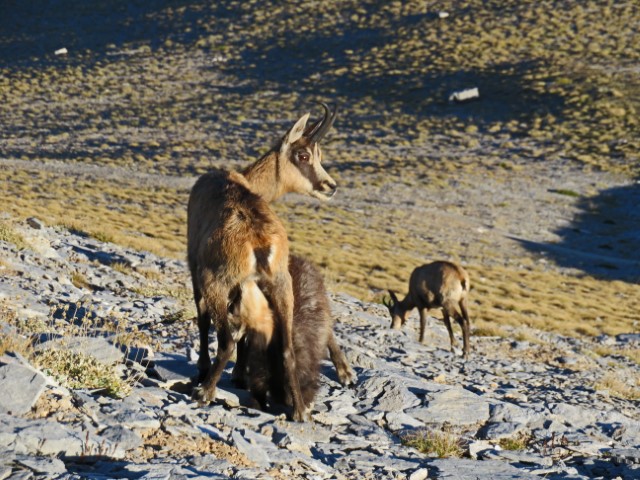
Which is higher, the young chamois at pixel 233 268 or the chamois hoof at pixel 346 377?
the young chamois at pixel 233 268

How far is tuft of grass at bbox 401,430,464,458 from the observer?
6953 millimetres

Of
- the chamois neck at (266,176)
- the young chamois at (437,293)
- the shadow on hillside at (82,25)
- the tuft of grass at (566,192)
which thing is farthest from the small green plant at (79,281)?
the shadow on hillside at (82,25)

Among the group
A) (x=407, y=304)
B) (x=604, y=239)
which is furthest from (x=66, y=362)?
(x=604, y=239)

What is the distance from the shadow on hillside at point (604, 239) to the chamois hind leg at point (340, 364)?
3037 centimetres

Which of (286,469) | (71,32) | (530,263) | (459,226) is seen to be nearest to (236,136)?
(459,226)

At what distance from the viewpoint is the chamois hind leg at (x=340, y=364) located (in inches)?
339

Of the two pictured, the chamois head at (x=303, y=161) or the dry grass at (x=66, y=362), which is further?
the chamois head at (x=303, y=161)

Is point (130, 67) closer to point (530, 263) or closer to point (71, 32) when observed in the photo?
point (71, 32)

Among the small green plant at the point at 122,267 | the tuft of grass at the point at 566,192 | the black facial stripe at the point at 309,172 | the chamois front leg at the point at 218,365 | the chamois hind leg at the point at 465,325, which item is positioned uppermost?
the black facial stripe at the point at 309,172

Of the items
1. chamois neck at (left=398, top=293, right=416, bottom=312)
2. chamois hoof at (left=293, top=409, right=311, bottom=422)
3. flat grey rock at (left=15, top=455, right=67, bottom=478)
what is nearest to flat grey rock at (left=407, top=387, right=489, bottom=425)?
chamois hoof at (left=293, top=409, right=311, bottom=422)

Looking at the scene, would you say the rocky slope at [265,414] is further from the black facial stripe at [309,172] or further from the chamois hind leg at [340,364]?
the black facial stripe at [309,172]

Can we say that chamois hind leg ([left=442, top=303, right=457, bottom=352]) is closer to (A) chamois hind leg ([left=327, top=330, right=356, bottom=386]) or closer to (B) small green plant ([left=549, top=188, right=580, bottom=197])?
(A) chamois hind leg ([left=327, top=330, right=356, bottom=386])

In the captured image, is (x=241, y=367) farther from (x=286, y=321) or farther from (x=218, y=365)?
(x=286, y=321)

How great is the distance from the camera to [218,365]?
675cm
